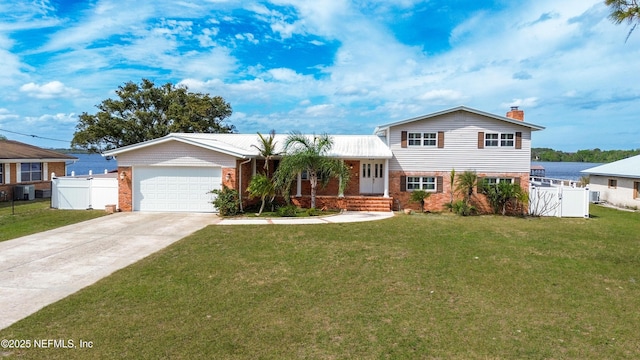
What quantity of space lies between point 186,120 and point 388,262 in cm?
2972

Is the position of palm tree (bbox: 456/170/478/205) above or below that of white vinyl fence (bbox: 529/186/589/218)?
above

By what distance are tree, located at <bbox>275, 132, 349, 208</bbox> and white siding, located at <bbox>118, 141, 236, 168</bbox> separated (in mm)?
2385

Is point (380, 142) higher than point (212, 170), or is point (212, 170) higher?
point (380, 142)

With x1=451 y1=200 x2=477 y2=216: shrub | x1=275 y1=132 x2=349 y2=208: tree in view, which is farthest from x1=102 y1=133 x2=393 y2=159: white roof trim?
x1=451 y1=200 x2=477 y2=216: shrub

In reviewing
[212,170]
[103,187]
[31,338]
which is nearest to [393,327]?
[31,338]

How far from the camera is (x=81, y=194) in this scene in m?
18.2

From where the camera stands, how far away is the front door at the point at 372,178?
2091cm

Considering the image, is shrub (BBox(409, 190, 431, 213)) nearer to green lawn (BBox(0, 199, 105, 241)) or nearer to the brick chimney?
the brick chimney

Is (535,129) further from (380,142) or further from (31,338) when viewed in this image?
(31,338)

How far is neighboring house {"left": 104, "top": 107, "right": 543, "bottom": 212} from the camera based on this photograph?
1744 cm

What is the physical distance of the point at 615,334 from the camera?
5.81m

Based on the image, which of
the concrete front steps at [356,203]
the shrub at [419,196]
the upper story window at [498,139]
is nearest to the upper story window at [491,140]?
the upper story window at [498,139]

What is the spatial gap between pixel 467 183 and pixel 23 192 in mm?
24906

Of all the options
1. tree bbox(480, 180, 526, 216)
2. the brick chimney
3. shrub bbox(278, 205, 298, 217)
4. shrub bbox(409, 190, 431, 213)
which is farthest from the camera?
the brick chimney
